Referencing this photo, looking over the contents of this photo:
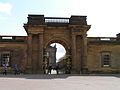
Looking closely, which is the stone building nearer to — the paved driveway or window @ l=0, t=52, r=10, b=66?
window @ l=0, t=52, r=10, b=66

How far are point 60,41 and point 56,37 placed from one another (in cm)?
146

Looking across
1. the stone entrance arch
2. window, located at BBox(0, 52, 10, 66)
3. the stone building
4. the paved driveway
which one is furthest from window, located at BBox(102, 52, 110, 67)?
the paved driveway

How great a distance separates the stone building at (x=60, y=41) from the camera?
30422 millimetres

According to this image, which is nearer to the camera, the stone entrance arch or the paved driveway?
the paved driveway

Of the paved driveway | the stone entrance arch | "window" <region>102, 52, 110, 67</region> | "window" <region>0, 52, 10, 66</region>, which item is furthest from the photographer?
"window" <region>102, 52, 110, 67</region>

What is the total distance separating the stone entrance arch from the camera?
3031 centimetres

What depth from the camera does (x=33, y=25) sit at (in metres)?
30.2

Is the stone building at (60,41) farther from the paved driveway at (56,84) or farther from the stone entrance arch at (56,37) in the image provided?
the paved driveway at (56,84)

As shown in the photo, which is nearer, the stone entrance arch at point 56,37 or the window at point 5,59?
the stone entrance arch at point 56,37

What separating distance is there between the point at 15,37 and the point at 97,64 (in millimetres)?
11657

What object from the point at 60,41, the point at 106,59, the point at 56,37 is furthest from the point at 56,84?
the point at 106,59

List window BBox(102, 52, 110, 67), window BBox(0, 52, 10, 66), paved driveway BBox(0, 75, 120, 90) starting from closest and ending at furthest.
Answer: paved driveway BBox(0, 75, 120, 90), window BBox(0, 52, 10, 66), window BBox(102, 52, 110, 67)

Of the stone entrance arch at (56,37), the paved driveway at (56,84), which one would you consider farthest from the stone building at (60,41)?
the paved driveway at (56,84)

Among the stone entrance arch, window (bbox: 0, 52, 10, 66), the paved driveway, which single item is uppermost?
the stone entrance arch
